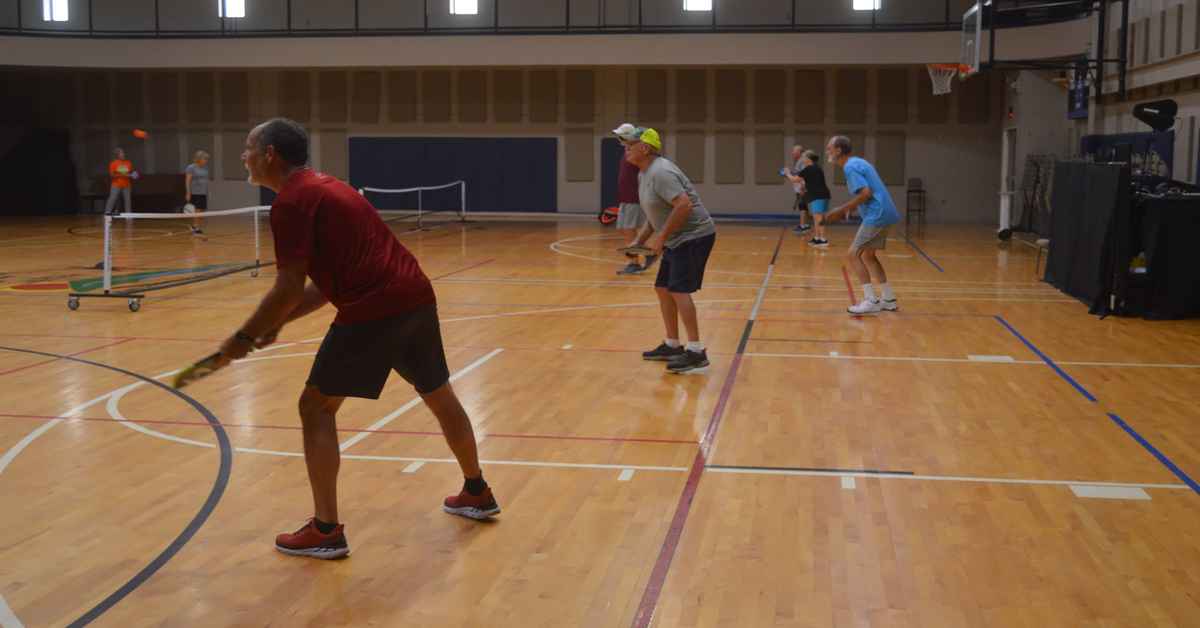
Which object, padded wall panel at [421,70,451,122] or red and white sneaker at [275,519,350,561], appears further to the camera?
padded wall panel at [421,70,451,122]

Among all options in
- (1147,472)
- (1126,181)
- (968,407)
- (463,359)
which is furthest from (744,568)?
(1126,181)

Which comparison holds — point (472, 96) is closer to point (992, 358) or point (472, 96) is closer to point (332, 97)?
point (332, 97)

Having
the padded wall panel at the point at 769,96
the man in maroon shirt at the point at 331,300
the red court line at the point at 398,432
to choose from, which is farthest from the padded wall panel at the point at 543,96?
the man in maroon shirt at the point at 331,300

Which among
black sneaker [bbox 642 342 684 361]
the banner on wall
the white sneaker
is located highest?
the banner on wall

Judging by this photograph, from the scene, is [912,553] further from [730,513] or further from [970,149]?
[970,149]

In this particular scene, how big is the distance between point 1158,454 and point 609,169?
23754 millimetres

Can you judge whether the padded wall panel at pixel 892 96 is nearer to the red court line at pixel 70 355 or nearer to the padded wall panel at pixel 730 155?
the padded wall panel at pixel 730 155

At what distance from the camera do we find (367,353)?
471 centimetres

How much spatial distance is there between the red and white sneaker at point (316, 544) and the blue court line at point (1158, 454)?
13.1 feet

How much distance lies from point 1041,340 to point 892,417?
368 centimetres

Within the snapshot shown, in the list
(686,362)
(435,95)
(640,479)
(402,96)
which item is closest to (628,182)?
(686,362)

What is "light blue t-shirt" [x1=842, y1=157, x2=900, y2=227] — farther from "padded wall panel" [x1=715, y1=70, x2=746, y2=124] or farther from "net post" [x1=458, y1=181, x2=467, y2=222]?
"padded wall panel" [x1=715, y1=70, x2=746, y2=124]

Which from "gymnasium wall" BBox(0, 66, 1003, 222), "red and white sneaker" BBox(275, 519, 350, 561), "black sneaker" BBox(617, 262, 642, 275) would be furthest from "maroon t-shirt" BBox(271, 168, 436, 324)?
"gymnasium wall" BBox(0, 66, 1003, 222)

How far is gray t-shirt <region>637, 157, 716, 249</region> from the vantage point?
27.1 ft
